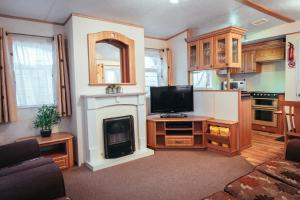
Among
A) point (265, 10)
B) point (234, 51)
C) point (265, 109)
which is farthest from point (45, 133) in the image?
point (265, 109)

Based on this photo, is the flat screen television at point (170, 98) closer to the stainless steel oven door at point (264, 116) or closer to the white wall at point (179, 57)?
the white wall at point (179, 57)

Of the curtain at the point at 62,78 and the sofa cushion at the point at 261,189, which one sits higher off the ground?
the curtain at the point at 62,78

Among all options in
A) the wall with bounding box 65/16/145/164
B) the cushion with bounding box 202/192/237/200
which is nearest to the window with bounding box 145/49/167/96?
the wall with bounding box 65/16/145/164

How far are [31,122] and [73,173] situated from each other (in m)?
1.14

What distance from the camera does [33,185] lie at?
168 cm

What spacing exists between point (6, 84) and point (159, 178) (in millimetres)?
2625

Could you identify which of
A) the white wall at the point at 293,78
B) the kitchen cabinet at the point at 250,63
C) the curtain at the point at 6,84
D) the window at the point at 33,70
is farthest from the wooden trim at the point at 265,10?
the curtain at the point at 6,84

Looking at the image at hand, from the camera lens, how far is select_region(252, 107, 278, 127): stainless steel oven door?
200 inches

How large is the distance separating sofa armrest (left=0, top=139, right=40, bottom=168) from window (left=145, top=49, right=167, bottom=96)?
2812 mm

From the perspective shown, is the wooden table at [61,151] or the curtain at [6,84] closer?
the curtain at [6,84]

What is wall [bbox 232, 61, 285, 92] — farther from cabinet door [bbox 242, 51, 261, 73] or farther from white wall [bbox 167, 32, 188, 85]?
white wall [bbox 167, 32, 188, 85]

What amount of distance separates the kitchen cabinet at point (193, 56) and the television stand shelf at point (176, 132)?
3.76ft

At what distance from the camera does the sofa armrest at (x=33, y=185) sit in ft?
5.21

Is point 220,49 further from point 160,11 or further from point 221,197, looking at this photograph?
point 221,197
